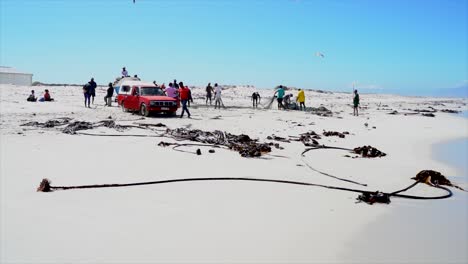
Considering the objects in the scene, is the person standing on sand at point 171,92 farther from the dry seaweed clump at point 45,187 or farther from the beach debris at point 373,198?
the beach debris at point 373,198

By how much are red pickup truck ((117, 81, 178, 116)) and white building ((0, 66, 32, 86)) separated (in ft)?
122

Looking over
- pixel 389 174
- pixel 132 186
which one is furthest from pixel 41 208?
pixel 389 174

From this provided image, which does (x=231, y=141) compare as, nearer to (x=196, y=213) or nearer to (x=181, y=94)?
(x=196, y=213)

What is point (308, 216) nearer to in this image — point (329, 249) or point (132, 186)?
point (329, 249)

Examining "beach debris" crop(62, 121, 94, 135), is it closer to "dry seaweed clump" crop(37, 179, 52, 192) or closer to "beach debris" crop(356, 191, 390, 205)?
"dry seaweed clump" crop(37, 179, 52, 192)

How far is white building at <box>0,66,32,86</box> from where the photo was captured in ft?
164

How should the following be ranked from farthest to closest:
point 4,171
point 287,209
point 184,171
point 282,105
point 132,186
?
1. point 282,105
2. point 184,171
3. point 4,171
4. point 132,186
5. point 287,209

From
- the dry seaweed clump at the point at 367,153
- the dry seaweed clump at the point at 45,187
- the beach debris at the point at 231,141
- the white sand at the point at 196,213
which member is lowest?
the white sand at the point at 196,213

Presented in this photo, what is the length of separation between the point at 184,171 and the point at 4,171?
329cm

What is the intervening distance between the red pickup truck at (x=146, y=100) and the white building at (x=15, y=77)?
3712 cm

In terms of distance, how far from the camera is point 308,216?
506 centimetres

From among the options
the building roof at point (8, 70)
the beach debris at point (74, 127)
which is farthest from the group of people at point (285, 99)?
the building roof at point (8, 70)

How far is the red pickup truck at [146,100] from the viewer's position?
18.6 meters

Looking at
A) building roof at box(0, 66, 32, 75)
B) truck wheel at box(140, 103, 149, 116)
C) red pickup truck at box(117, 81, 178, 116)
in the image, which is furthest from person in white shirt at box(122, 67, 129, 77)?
building roof at box(0, 66, 32, 75)
